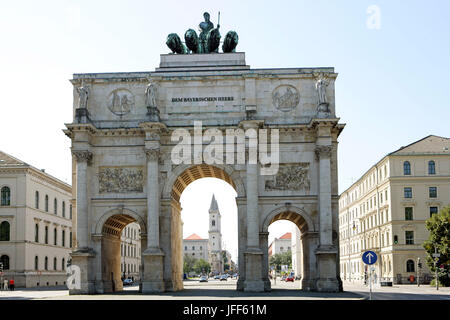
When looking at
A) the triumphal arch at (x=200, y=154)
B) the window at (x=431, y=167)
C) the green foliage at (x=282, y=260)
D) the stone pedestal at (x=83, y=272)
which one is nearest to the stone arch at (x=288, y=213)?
the triumphal arch at (x=200, y=154)

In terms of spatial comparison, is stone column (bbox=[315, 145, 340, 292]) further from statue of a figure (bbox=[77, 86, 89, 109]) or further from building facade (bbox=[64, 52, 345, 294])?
statue of a figure (bbox=[77, 86, 89, 109])

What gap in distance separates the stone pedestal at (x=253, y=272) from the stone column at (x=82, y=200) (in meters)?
9.89

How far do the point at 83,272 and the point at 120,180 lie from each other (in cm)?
609

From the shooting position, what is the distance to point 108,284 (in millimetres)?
40781

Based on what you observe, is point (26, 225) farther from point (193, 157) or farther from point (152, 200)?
point (193, 157)

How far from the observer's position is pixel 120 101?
133 feet

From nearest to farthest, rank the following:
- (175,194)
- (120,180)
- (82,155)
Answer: (82,155), (120,180), (175,194)

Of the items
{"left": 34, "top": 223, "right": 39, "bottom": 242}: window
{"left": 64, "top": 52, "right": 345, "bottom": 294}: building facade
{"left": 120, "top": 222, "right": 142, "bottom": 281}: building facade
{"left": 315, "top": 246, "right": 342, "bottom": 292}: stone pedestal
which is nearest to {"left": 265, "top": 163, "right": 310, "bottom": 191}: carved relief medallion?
{"left": 64, "top": 52, "right": 345, "bottom": 294}: building facade

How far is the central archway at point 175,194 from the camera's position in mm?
39344

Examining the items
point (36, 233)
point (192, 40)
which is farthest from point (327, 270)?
point (36, 233)
